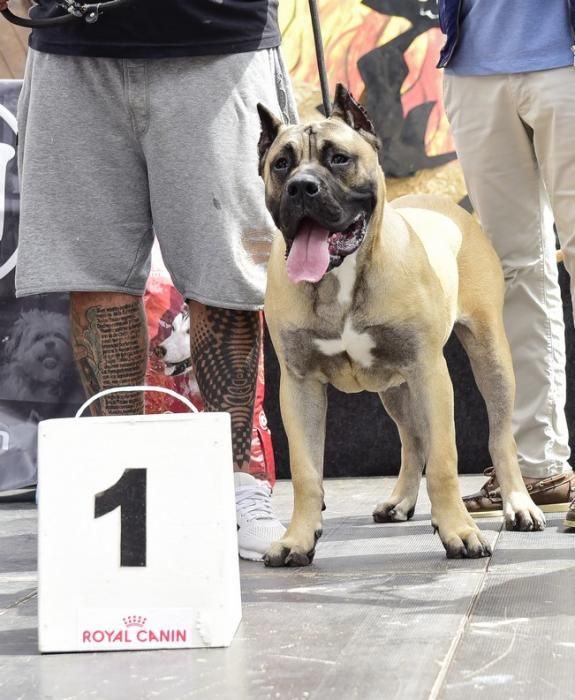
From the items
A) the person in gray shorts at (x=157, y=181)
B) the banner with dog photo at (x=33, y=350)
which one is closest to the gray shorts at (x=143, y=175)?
the person in gray shorts at (x=157, y=181)

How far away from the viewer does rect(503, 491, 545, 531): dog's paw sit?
3.21 meters

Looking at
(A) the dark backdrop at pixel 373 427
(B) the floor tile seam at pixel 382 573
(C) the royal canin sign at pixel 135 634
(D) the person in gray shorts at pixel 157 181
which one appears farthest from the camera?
(A) the dark backdrop at pixel 373 427

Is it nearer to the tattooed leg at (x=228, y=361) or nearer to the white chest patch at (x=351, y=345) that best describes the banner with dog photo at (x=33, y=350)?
the tattooed leg at (x=228, y=361)

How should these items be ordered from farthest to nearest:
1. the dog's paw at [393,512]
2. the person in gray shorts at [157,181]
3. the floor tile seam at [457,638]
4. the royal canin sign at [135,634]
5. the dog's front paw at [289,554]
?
the dog's paw at [393,512] < the person in gray shorts at [157,181] < the dog's front paw at [289,554] < the royal canin sign at [135,634] < the floor tile seam at [457,638]

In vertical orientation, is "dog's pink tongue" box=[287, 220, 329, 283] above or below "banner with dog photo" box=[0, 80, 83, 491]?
above

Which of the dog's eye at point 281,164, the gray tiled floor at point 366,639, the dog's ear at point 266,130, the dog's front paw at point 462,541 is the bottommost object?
the dog's front paw at point 462,541

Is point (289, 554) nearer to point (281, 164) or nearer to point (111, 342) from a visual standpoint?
point (111, 342)

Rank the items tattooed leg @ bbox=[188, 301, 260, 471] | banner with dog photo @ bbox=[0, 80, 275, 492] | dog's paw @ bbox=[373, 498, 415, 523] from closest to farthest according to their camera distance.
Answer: tattooed leg @ bbox=[188, 301, 260, 471] → dog's paw @ bbox=[373, 498, 415, 523] → banner with dog photo @ bbox=[0, 80, 275, 492]

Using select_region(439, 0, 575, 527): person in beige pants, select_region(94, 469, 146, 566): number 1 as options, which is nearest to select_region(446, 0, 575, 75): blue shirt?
select_region(439, 0, 575, 527): person in beige pants

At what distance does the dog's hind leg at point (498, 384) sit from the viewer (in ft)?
10.9

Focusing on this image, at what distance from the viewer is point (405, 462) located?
3.60 meters

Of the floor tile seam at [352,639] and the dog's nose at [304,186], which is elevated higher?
the dog's nose at [304,186]

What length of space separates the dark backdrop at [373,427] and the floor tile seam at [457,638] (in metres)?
2.07

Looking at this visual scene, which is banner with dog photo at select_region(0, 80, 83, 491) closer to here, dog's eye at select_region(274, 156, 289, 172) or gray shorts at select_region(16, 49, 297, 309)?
gray shorts at select_region(16, 49, 297, 309)
